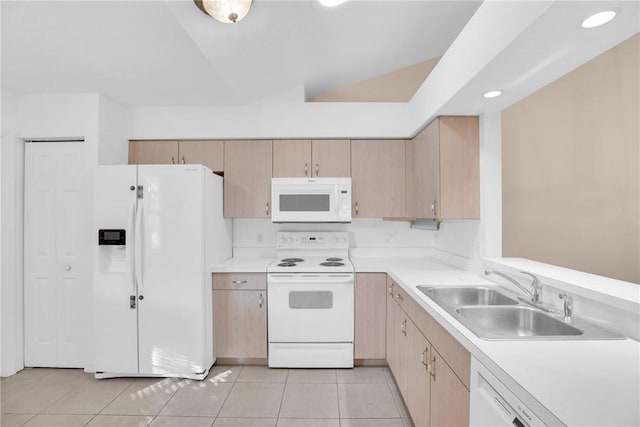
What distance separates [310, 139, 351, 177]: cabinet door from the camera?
3.09 m

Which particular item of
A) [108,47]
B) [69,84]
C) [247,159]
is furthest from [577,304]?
[69,84]

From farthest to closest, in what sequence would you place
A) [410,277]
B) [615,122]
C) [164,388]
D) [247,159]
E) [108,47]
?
[247,159] < [615,122] < [164,388] < [410,277] < [108,47]

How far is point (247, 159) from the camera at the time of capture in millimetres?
3090

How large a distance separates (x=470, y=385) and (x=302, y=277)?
170 cm

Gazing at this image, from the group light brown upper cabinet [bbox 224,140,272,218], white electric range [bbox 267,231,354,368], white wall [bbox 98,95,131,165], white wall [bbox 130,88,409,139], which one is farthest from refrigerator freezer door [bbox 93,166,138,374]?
white electric range [bbox 267,231,354,368]

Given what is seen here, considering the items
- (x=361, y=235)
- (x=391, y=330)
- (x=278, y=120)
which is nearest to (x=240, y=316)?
(x=391, y=330)

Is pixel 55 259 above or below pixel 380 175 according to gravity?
below

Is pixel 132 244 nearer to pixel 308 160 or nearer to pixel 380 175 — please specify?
pixel 308 160

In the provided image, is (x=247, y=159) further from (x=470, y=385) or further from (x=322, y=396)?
(x=470, y=385)

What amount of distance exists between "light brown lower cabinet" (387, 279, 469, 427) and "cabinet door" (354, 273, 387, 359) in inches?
3.9

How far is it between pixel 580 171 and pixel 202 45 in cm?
→ 319

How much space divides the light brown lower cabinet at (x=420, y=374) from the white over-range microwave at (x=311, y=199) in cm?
83

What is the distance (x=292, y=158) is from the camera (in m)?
3.09

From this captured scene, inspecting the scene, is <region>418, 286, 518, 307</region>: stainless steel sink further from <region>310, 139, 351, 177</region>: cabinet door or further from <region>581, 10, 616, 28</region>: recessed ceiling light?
<region>310, 139, 351, 177</region>: cabinet door
